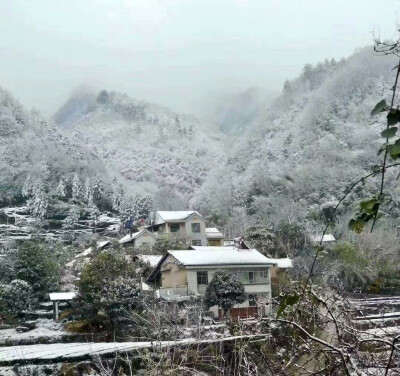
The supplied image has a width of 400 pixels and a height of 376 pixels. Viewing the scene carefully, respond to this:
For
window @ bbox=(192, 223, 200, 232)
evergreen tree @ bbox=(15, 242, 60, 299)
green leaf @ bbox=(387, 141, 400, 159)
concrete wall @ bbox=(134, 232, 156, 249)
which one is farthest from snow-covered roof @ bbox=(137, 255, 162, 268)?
green leaf @ bbox=(387, 141, 400, 159)

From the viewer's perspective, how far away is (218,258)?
2330cm

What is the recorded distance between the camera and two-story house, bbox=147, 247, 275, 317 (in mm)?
22578

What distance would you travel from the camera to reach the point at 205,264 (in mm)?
22656

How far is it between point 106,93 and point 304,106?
50.9 m

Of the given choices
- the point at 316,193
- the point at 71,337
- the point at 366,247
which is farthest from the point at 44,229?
the point at 71,337

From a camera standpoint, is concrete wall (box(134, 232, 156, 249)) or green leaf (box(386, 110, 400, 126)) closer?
green leaf (box(386, 110, 400, 126))

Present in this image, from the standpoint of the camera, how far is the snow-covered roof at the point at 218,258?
2275 cm

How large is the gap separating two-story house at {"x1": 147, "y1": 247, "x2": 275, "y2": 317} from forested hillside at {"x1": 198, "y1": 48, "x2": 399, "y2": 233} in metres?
10.6

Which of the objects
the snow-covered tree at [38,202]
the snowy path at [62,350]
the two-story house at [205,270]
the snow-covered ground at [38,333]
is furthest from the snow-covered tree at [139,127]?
the snowy path at [62,350]

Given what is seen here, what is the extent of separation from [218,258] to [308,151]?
35517 mm

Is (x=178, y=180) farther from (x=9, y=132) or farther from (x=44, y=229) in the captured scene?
(x=44, y=229)

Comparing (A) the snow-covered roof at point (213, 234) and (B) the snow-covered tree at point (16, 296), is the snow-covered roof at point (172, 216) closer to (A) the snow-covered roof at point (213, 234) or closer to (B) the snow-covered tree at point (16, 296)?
(A) the snow-covered roof at point (213, 234)

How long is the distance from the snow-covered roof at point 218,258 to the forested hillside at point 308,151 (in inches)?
406

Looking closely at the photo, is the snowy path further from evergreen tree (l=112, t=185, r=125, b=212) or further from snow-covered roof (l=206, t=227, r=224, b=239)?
evergreen tree (l=112, t=185, r=125, b=212)
